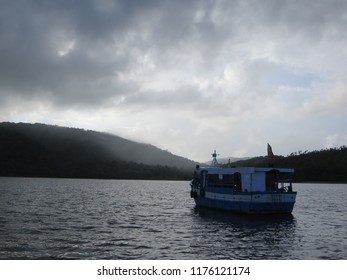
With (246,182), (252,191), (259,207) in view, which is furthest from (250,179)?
(259,207)

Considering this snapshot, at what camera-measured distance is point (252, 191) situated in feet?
169

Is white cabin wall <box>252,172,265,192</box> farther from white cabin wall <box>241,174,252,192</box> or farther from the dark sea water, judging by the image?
the dark sea water

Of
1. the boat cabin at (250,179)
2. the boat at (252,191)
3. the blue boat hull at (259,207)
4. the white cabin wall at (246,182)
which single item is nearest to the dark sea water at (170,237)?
the blue boat hull at (259,207)

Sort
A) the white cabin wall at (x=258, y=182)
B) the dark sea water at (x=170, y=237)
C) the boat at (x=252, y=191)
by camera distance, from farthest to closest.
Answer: the white cabin wall at (x=258, y=182) → the boat at (x=252, y=191) → the dark sea water at (x=170, y=237)

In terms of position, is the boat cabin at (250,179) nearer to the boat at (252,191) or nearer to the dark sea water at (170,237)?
the boat at (252,191)

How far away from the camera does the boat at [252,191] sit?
5125 centimetres

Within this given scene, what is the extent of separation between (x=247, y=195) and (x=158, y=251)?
25.4 metres

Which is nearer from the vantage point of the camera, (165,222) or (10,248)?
(10,248)

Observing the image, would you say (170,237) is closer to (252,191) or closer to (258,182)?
(252,191)

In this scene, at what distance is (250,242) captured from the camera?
34.0m

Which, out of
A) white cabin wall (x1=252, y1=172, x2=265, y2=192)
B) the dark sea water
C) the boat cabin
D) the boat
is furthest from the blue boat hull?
white cabin wall (x1=252, y1=172, x2=265, y2=192)
